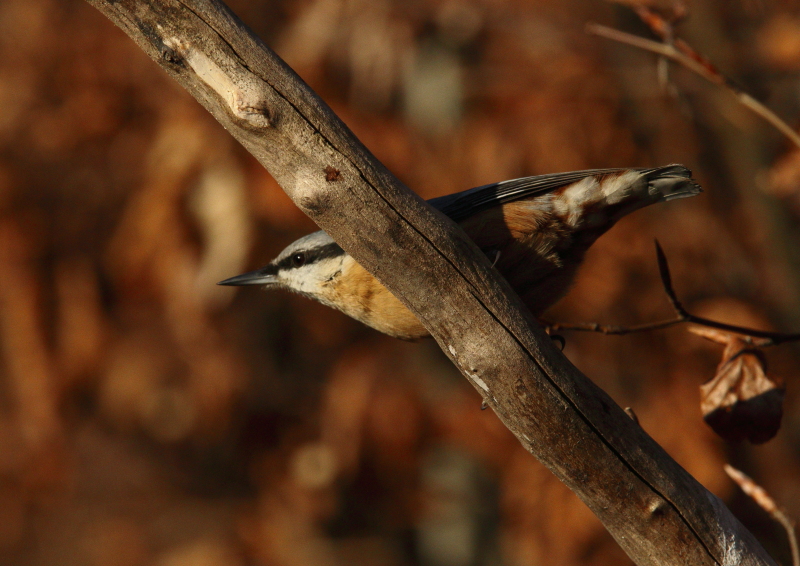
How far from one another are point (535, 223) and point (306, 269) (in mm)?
933

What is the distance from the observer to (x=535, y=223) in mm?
2398

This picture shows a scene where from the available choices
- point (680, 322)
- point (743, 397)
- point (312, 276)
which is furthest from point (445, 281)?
point (312, 276)

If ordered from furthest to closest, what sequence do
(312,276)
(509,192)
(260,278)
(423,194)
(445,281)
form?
(423,194), (260,278), (312,276), (509,192), (445,281)

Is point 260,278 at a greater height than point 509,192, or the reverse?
point 260,278

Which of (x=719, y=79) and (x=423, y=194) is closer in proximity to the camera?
(x=719, y=79)

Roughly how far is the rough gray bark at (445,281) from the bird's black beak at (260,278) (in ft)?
4.50

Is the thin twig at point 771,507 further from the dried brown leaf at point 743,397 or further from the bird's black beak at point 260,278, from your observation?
the bird's black beak at point 260,278

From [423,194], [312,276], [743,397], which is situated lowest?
[743,397]

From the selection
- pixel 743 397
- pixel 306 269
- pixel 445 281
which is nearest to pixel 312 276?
pixel 306 269

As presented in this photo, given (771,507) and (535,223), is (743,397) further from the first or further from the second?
(535,223)

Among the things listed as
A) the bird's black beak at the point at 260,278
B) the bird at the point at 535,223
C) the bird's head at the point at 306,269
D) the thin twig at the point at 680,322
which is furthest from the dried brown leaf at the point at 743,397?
the bird's black beak at the point at 260,278

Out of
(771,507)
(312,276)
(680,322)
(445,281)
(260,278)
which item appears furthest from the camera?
(260,278)

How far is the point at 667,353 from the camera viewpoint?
463 centimetres

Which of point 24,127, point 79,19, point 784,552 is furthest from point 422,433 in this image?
point 79,19
